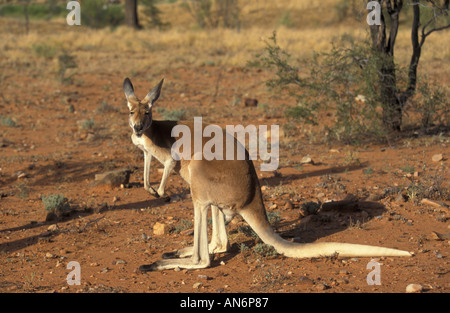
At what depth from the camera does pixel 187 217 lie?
6246 millimetres

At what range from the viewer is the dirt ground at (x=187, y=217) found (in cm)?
450

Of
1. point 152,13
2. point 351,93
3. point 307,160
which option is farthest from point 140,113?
point 152,13

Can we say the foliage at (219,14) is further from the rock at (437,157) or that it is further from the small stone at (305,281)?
the small stone at (305,281)

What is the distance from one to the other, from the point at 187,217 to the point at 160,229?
0.53 metres

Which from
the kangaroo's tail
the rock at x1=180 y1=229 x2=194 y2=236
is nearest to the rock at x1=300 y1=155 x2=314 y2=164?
the rock at x1=180 y1=229 x2=194 y2=236

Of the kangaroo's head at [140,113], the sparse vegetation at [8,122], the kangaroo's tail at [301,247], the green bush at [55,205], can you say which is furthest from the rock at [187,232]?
the sparse vegetation at [8,122]

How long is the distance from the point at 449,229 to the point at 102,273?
345 centimetres

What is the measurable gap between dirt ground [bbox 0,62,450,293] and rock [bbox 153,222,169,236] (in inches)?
1.6

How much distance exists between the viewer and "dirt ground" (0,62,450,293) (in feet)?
14.8

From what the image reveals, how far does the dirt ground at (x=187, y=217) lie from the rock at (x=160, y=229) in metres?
0.04

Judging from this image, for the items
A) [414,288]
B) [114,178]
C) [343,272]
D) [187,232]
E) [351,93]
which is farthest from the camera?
[351,93]

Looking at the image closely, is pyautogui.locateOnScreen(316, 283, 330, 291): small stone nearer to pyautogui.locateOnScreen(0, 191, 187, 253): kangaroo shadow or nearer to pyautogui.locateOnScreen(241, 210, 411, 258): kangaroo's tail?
pyautogui.locateOnScreen(241, 210, 411, 258): kangaroo's tail

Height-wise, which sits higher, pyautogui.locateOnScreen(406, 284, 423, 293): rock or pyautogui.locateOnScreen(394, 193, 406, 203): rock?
pyautogui.locateOnScreen(394, 193, 406, 203): rock

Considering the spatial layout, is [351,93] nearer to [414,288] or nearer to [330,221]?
[330,221]
